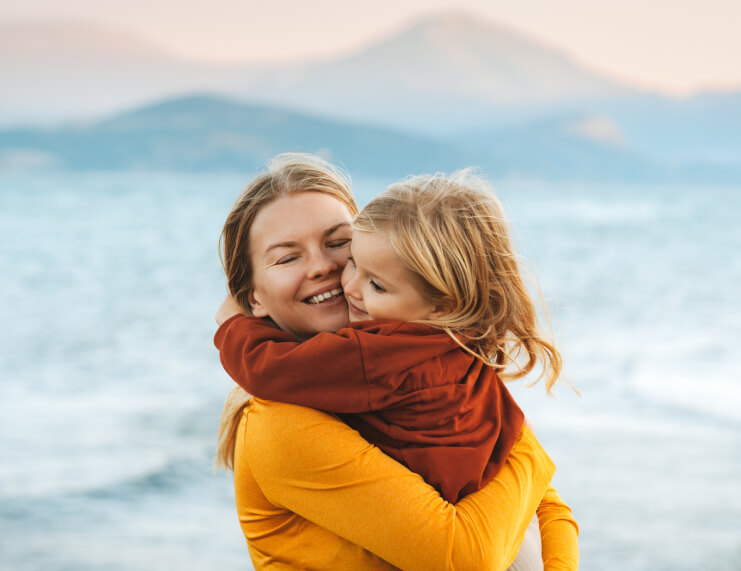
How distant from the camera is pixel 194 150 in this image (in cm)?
2762

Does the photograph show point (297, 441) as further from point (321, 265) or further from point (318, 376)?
point (321, 265)

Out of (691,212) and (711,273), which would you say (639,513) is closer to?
(711,273)

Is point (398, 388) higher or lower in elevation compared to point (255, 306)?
lower

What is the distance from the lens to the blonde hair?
1.77 meters

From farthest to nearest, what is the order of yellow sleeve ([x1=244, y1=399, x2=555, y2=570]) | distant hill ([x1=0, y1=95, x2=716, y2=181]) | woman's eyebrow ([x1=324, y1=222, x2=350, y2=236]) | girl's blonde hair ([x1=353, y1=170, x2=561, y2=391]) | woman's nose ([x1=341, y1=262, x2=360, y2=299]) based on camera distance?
distant hill ([x1=0, y1=95, x2=716, y2=181]), woman's eyebrow ([x1=324, y1=222, x2=350, y2=236]), woman's nose ([x1=341, y1=262, x2=360, y2=299]), girl's blonde hair ([x1=353, y1=170, x2=561, y2=391]), yellow sleeve ([x1=244, y1=399, x2=555, y2=570])

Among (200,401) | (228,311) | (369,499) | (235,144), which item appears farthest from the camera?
(235,144)

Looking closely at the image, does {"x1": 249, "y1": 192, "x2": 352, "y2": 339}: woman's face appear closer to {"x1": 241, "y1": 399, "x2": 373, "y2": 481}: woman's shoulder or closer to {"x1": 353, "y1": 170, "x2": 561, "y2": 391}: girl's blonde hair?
{"x1": 353, "y1": 170, "x2": 561, "y2": 391}: girl's blonde hair

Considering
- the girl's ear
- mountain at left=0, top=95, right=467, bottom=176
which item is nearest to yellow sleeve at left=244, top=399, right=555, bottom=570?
the girl's ear

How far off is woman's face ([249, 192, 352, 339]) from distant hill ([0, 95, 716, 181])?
894 inches

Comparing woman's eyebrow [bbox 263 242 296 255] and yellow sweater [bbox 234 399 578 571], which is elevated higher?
woman's eyebrow [bbox 263 242 296 255]

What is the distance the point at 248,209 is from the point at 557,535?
1.01m

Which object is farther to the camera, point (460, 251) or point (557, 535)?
point (557, 535)

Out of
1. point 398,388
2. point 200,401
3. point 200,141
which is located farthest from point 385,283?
point 200,141

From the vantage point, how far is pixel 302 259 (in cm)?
174
